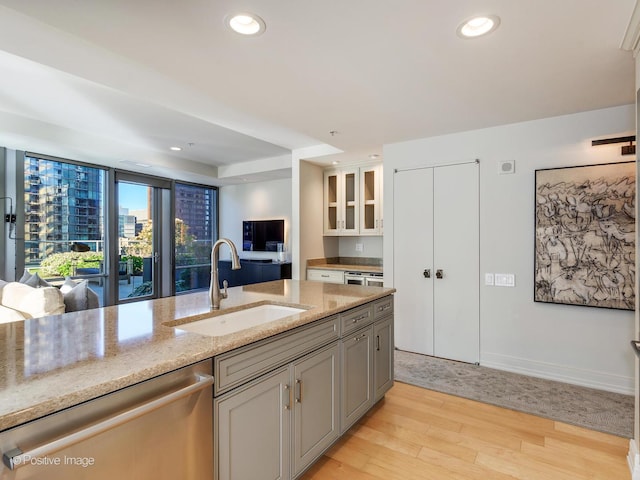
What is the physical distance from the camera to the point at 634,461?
1.89 metres

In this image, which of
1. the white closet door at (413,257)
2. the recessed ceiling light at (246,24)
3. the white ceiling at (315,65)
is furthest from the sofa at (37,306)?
the white closet door at (413,257)

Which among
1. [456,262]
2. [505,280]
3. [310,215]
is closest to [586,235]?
[505,280]

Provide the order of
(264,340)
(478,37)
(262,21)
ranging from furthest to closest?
(478,37) < (262,21) < (264,340)

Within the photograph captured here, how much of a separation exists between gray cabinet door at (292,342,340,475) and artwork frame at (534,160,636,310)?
2.30m

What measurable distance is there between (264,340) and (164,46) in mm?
1745

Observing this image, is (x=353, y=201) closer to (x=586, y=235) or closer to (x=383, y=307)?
(x=383, y=307)

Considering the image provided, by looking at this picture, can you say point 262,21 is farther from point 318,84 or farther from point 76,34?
point 76,34

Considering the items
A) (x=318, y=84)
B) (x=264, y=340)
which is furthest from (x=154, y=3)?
(x=264, y=340)

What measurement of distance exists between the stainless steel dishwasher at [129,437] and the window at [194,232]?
5561 millimetres

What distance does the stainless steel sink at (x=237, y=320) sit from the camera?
1.88 meters

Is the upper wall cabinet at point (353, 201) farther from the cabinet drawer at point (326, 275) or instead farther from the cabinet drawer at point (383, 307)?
the cabinet drawer at point (383, 307)

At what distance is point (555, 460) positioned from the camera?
2074 millimetres

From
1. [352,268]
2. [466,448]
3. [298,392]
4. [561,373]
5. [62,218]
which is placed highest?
[62,218]

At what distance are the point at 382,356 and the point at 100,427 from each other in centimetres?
203
